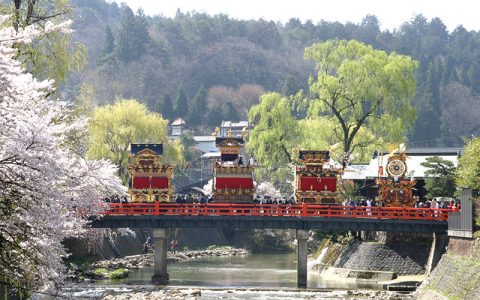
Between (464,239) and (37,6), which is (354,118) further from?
(37,6)

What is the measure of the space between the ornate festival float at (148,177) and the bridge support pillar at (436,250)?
17520 mm

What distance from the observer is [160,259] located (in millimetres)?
54281

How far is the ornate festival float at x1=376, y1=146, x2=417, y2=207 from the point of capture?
5556cm

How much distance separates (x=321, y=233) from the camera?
65.9 meters

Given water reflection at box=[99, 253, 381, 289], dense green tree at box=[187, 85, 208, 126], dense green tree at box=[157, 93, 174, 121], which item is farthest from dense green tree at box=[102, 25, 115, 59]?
Answer: water reflection at box=[99, 253, 381, 289]

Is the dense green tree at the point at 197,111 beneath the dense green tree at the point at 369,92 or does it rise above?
above

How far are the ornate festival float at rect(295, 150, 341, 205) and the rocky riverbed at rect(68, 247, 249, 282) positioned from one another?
42.0 ft

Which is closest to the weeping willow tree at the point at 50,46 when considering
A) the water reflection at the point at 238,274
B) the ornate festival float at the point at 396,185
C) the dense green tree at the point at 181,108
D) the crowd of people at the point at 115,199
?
the crowd of people at the point at 115,199

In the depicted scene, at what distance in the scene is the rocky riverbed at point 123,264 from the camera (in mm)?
53384

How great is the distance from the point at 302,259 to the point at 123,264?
1614 cm

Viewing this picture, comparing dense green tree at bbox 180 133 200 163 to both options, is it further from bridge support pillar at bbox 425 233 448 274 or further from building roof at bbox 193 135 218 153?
bridge support pillar at bbox 425 233 448 274

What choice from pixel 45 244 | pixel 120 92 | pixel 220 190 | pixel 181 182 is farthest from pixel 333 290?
pixel 120 92

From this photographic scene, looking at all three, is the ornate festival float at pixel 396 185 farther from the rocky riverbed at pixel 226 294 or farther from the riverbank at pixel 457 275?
the riverbank at pixel 457 275

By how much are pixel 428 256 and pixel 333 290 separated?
301 inches
